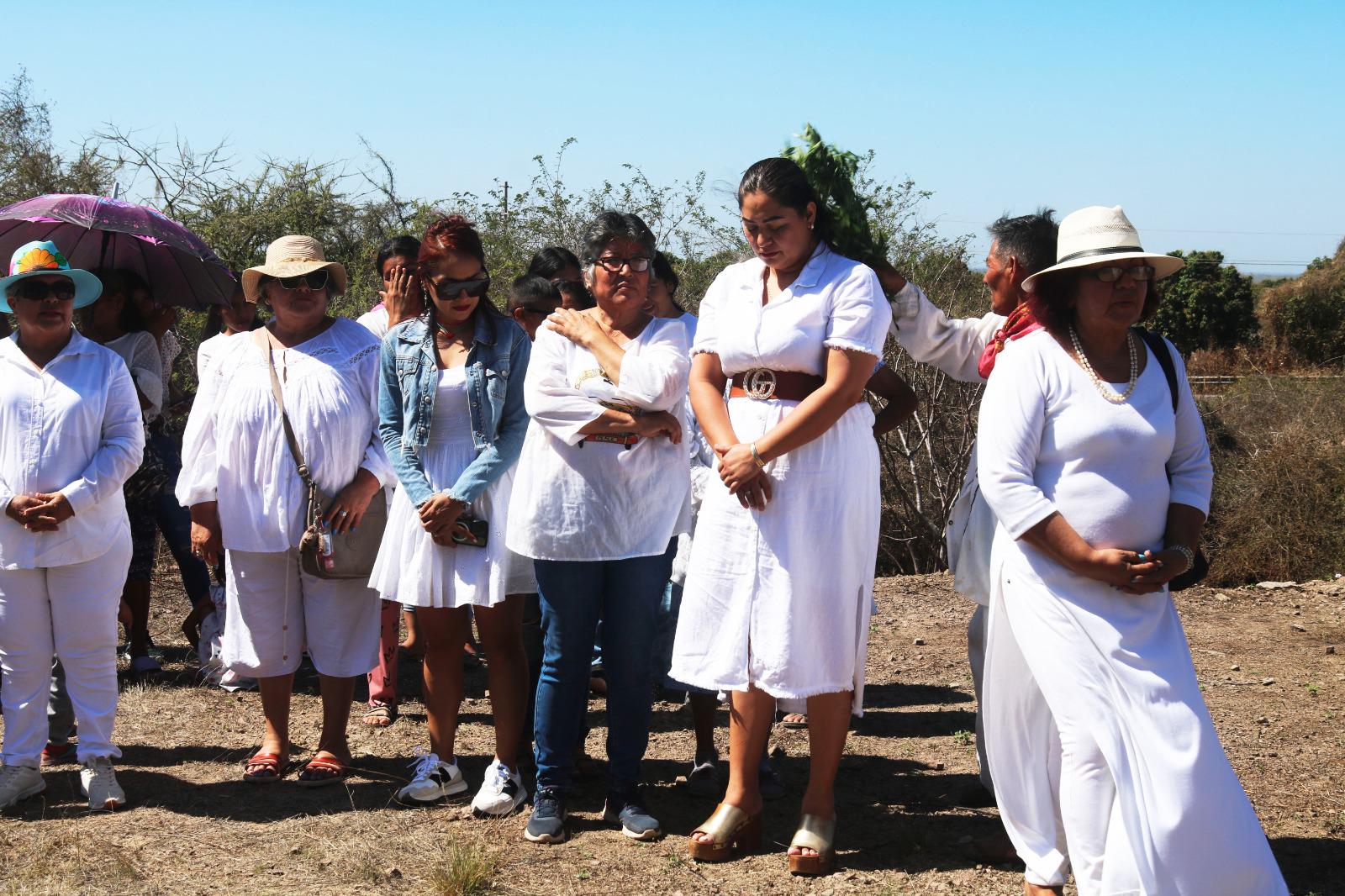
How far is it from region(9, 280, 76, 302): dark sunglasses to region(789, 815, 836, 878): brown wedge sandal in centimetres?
350

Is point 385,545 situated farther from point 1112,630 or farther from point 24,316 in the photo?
point 1112,630

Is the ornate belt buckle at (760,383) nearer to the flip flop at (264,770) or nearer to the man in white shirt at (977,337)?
the man in white shirt at (977,337)

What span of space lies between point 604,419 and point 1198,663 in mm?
4204

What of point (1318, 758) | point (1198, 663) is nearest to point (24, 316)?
point (1318, 758)

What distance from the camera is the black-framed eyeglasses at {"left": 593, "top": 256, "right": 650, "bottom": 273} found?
443cm

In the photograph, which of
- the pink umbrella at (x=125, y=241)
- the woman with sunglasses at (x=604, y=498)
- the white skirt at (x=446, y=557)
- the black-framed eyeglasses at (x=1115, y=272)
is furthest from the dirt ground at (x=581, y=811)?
the pink umbrella at (x=125, y=241)

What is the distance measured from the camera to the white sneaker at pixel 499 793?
4703 mm

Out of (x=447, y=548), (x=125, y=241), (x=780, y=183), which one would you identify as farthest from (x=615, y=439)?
(x=125, y=241)

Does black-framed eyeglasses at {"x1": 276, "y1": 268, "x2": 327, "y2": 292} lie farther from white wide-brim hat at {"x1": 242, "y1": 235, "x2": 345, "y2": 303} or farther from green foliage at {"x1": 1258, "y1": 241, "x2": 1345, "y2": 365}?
green foliage at {"x1": 1258, "y1": 241, "x2": 1345, "y2": 365}

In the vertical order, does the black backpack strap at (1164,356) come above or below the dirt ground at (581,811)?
above

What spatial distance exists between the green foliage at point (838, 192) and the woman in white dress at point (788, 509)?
0.39ft

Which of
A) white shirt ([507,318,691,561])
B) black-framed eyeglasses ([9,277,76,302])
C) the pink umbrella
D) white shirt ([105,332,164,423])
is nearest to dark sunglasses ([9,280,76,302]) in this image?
black-framed eyeglasses ([9,277,76,302])

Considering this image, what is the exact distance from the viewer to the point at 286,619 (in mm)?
5230

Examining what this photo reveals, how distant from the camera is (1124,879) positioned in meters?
3.22
